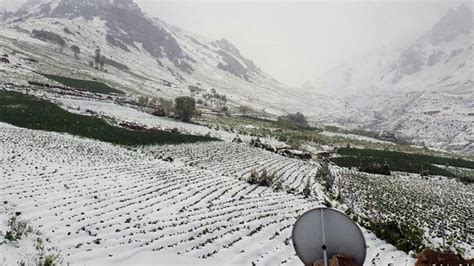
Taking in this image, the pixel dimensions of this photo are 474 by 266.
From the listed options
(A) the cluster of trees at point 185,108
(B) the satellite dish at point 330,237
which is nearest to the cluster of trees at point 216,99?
(A) the cluster of trees at point 185,108

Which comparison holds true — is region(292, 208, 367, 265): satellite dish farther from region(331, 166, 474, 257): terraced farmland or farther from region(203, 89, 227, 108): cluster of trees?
region(203, 89, 227, 108): cluster of trees

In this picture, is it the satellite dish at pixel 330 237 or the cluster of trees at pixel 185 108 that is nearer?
the satellite dish at pixel 330 237

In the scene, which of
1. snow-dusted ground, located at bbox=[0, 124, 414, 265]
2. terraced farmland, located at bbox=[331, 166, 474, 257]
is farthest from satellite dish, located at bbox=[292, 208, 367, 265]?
terraced farmland, located at bbox=[331, 166, 474, 257]

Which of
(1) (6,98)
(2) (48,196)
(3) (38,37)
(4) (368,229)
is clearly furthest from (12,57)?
(4) (368,229)

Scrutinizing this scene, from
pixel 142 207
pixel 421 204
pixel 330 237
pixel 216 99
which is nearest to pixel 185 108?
pixel 421 204

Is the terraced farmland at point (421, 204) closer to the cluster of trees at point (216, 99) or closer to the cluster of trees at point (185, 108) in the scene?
the cluster of trees at point (185, 108)

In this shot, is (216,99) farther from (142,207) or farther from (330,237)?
(330,237)

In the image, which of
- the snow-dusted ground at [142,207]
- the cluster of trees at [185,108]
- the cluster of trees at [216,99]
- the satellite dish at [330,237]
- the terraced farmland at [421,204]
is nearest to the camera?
the satellite dish at [330,237]
